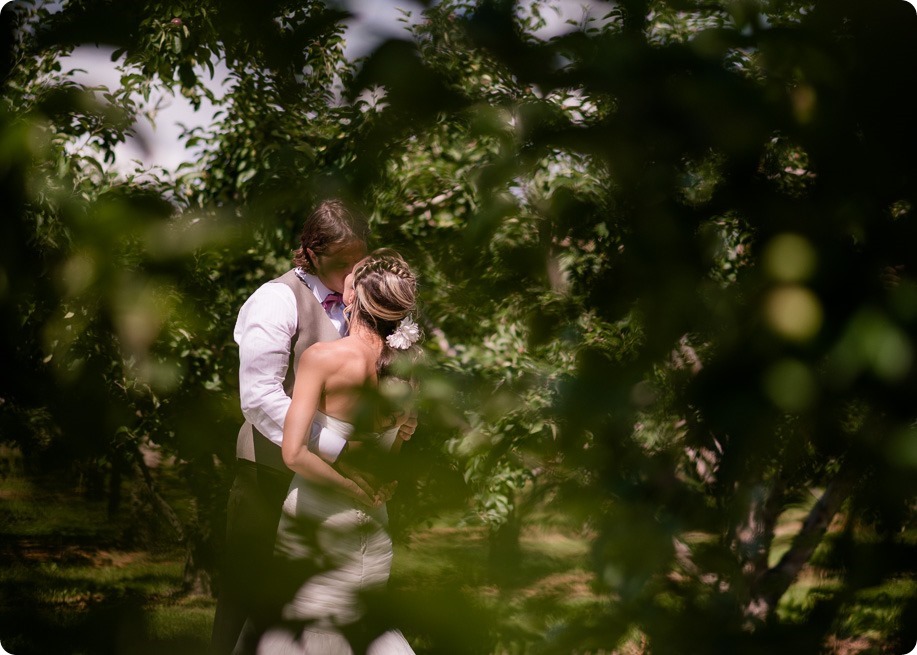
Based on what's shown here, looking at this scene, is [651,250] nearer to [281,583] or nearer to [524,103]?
[524,103]

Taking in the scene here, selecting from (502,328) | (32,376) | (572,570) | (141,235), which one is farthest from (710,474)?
(32,376)

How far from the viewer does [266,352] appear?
2.29m

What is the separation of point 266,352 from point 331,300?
352 mm

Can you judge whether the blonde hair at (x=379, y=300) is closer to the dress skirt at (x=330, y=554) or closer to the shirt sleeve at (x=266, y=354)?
the shirt sleeve at (x=266, y=354)

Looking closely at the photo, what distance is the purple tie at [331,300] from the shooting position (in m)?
2.56

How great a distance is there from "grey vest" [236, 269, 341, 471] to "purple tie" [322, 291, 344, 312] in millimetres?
73

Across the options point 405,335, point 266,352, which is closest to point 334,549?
point 405,335

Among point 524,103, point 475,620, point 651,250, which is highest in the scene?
point 524,103

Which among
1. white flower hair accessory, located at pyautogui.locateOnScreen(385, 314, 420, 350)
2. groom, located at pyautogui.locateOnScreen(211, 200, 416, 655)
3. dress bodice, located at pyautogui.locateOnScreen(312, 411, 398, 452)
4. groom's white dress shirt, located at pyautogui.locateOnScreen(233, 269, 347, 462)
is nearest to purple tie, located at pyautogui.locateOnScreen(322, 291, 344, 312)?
groom, located at pyautogui.locateOnScreen(211, 200, 416, 655)

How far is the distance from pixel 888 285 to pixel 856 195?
66 millimetres

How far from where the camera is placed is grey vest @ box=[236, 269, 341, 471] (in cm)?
241

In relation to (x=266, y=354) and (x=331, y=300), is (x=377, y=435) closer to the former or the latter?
(x=266, y=354)

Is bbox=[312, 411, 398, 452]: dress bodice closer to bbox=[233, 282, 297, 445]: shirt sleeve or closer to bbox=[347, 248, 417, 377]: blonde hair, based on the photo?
bbox=[347, 248, 417, 377]: blonde hair

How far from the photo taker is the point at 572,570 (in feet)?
1.86
